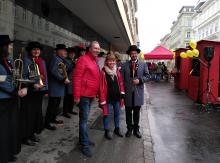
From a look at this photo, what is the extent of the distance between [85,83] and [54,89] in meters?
1.63

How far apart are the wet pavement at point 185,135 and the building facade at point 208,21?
5904cm

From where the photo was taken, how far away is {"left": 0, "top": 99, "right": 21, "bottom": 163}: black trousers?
13.2ft

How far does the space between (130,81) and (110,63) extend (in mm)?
663

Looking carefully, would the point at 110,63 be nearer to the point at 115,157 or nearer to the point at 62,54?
the point at 62,54

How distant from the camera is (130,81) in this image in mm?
6105

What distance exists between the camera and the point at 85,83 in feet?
15.9

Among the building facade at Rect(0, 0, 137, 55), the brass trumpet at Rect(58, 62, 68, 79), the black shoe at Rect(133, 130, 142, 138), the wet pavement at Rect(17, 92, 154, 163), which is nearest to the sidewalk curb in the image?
the wet pavement at Rect(17, 92, 154, 163)

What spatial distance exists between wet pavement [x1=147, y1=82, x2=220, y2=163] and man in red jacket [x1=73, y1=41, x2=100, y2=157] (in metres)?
1.33

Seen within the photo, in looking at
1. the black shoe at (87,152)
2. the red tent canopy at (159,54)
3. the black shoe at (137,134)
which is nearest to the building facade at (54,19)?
the black shoe at (87,152)

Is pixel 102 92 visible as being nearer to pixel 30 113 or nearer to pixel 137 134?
pixel 30 113

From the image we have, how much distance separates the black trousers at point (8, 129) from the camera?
403cm

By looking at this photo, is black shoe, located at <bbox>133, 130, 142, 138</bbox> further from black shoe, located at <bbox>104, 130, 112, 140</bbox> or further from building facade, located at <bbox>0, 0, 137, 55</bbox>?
building facade, located at <bbox>0, 0, 137, 55</bbox>

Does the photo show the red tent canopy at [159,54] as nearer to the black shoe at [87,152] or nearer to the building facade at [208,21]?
the black shoe at [87,152]

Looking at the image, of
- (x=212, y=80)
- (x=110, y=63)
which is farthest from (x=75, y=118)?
(x=212, y=80)
